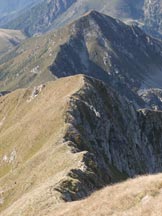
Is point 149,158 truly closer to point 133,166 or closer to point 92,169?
point 133,166

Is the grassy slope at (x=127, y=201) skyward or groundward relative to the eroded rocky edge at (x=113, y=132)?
skyward

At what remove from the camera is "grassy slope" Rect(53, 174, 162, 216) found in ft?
91.4

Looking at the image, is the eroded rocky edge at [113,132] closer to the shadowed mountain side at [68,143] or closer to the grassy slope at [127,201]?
the shadowed mountain side at [68,143]

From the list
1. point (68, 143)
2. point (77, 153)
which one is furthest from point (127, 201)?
point (68, 143)

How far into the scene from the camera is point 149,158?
13638cm

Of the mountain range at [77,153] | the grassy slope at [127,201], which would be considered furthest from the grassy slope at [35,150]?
the grassy slope at [127,201]

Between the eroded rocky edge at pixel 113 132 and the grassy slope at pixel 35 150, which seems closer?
the grassy slope at pixel 35 150

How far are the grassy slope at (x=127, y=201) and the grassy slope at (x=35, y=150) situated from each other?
9.97 metres

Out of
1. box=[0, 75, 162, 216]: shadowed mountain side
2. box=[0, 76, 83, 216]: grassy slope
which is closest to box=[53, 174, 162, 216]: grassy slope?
box=[0, 75, 162, 216]: shadowed mountain side

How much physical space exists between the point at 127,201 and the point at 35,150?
63.5m

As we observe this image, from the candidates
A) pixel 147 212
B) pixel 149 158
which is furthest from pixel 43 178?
pixel 149 158

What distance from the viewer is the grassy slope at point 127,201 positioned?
27847mm

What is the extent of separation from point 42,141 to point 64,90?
31.4 metres

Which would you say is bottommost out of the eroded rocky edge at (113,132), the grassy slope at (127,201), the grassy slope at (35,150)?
the eroded rocky edge at (113,132)
